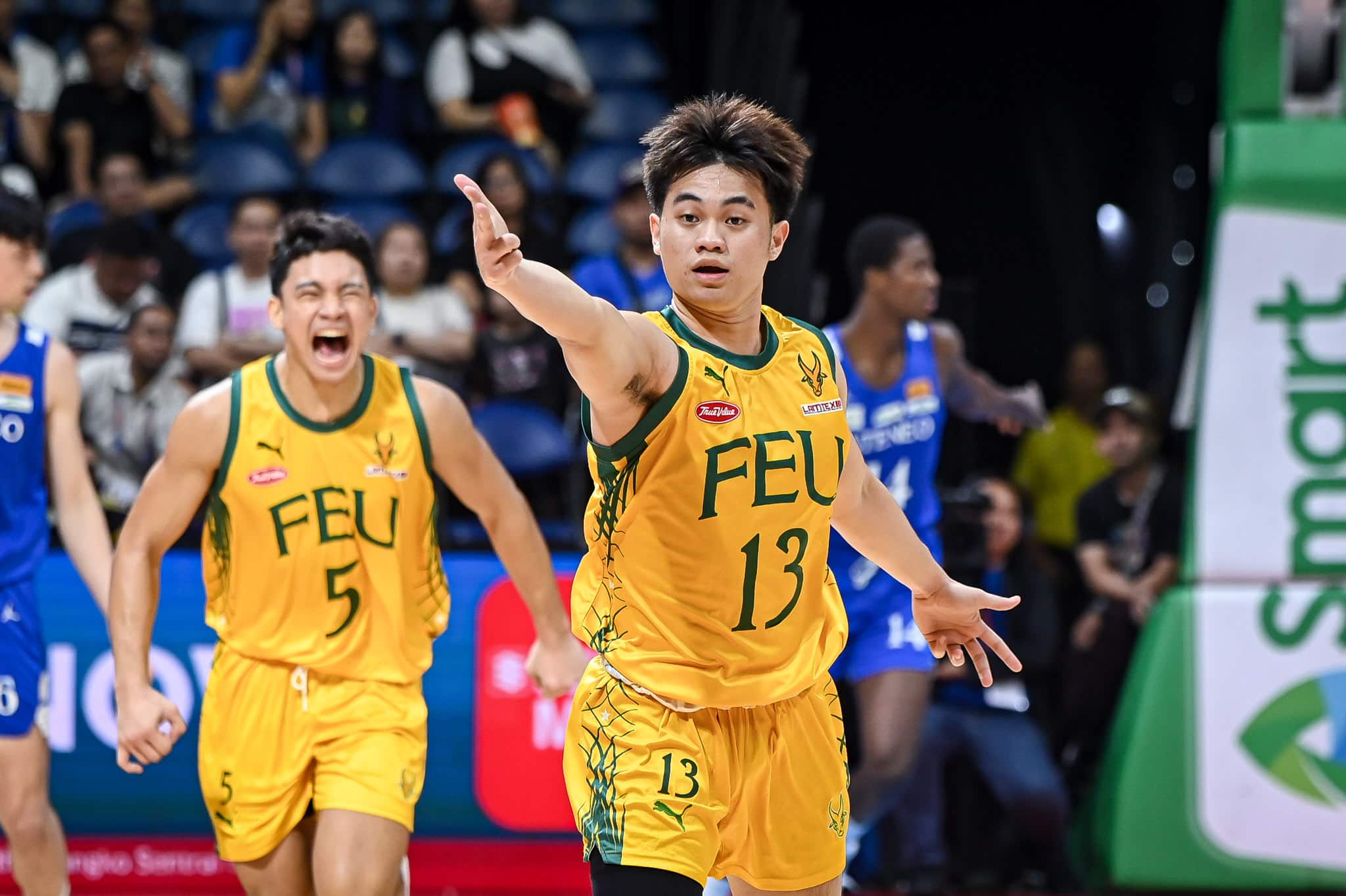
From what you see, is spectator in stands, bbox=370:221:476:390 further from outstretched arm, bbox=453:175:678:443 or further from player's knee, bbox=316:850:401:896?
outstretched arm, bbox=453:175:678:443

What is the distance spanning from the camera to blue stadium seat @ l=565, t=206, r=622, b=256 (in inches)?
329

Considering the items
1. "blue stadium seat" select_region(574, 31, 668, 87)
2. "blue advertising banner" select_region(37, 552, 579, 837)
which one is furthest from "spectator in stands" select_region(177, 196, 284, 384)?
"blue stadium seat" select_region(574, 31, 668, 87)

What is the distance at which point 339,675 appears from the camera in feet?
14.0

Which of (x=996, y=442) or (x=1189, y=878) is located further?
(x=996, y=442)

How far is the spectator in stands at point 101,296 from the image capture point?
7297 mm

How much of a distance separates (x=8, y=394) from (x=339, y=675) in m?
1.32

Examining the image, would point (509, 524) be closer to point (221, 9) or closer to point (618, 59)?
point (618, 59)

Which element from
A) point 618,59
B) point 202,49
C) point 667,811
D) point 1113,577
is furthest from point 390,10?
point 667,811

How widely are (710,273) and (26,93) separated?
6.71m

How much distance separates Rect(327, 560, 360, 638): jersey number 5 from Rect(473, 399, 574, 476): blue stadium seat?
7.71 ft

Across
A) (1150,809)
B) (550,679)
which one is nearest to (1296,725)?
(1150,809)

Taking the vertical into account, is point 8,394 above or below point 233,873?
above

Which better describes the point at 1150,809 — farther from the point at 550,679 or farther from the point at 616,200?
the point at 616,200

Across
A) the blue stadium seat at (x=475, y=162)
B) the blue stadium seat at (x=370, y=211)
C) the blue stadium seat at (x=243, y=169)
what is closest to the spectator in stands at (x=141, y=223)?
the blue stadium seat at (x=243, y=169)
